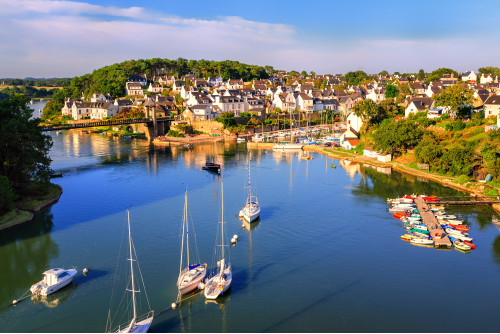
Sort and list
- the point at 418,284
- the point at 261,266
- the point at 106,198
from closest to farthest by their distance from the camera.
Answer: the point at 418,284, the point at 261,266, the point at 106,198

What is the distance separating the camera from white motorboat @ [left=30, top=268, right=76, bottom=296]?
861 inches

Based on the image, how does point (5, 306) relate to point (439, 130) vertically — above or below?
below

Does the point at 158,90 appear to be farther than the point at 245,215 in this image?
Yes

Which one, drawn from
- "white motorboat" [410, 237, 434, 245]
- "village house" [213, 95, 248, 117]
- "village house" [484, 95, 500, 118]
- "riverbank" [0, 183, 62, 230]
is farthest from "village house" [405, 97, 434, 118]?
"riverbank" [0, 183, 62, 230]

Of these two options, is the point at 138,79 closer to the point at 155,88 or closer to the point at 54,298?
the point at 155,88

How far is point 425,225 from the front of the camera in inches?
1214

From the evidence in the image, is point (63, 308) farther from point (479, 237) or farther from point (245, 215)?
point (479, 237)

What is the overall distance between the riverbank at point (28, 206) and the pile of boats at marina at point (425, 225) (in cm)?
2768

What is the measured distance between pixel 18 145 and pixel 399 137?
39.4 metres

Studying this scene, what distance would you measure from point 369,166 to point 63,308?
40635mm

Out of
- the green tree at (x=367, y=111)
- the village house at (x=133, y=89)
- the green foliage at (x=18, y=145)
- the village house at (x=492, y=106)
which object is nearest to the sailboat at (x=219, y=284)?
the green foliage at (x=18, y=145)

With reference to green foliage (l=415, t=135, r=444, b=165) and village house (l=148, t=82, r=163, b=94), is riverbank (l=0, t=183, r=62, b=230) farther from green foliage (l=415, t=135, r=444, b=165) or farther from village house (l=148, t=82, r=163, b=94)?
village house (l=148, t=82, r=163, b=94)

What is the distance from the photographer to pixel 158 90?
360 ft

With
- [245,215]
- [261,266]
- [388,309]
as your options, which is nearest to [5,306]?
[261,266]
